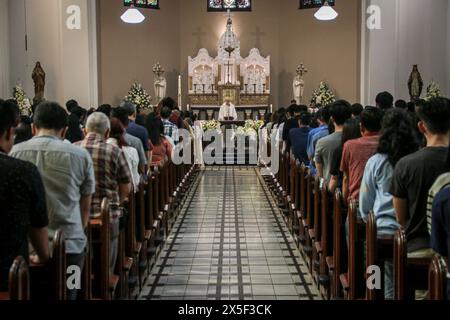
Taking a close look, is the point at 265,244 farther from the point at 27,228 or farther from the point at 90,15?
the point at 90,15

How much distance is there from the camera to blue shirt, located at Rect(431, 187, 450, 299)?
2938mm

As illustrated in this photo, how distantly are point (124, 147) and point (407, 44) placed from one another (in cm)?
1275

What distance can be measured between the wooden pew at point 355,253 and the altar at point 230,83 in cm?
1768

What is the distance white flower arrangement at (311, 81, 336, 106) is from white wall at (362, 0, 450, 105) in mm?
3529

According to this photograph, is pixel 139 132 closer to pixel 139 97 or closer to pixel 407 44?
pixel 407 44

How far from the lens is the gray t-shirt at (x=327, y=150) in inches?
255

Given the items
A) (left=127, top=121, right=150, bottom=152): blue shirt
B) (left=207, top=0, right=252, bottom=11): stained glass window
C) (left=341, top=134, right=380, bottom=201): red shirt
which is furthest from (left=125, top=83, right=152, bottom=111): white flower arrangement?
(left=341, top=134, right=380, bottom=201): red shirt

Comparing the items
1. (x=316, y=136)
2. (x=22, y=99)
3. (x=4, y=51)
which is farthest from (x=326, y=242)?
(x=4, y=51)

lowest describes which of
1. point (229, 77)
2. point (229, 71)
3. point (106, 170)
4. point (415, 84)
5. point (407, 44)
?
point (106, 170)

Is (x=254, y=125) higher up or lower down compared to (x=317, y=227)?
higher up

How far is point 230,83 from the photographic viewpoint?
73.2 ft

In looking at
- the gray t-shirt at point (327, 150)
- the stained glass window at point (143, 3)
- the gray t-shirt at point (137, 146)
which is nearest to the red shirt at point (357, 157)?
the gray t-shirt at point (327, 150)

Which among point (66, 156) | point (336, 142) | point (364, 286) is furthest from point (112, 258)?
point (336, 142)

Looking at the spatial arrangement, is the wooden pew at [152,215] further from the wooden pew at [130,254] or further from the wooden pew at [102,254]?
the wooden pew at [102,254]
